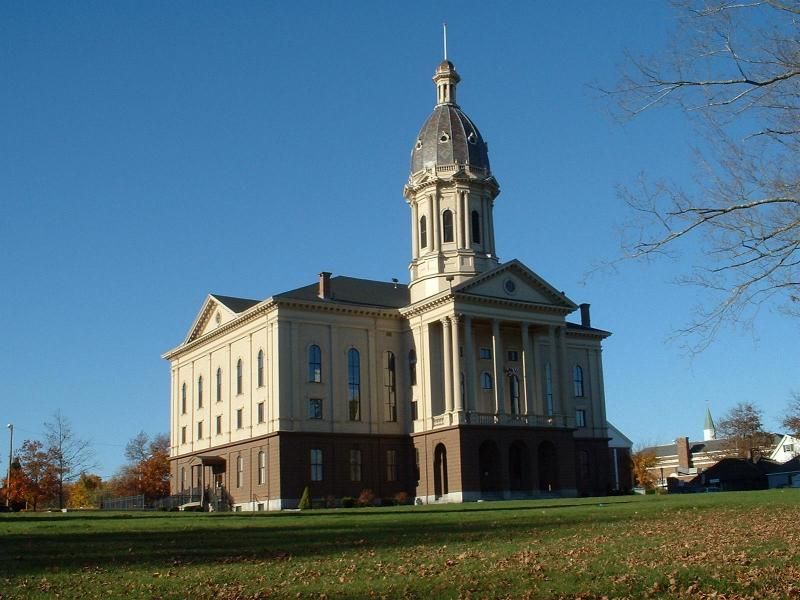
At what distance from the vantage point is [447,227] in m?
72.4

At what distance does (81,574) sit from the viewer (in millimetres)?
18984

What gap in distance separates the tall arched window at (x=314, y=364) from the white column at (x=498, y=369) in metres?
11.7

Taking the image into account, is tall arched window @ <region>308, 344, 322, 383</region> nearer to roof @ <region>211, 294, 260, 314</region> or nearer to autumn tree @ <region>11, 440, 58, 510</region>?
roof @ <region>211, 294, 260, 314</region>

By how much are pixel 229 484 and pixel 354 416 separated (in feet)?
33.8

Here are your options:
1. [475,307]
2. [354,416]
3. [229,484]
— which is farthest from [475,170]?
[229,484]

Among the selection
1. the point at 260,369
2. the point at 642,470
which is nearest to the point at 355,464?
the point at 260,369

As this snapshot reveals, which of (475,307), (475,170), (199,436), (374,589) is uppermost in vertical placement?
(475,170)

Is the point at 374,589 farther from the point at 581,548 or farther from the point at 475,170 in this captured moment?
the point at 475,170

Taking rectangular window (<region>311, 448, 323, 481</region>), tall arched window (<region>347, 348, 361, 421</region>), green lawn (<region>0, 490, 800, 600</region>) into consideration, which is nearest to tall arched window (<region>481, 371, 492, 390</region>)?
tall arched window (<region>347, 348, 361, 421</region>)

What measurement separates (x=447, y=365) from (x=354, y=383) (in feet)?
22.6

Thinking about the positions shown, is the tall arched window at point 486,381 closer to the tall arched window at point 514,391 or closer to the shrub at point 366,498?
the tall arched window at point 514,391

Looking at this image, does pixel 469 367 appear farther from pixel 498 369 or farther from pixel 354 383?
pixel 354 383

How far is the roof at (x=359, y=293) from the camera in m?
66.6

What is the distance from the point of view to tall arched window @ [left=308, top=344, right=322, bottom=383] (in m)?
65.7
